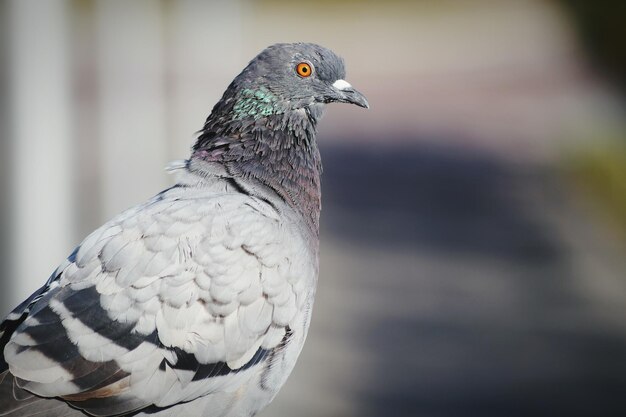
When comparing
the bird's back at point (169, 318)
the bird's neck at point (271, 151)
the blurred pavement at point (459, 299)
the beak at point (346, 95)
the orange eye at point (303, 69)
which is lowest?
the blurred pavement at point (459, 299)

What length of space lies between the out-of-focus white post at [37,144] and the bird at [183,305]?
8.82ft

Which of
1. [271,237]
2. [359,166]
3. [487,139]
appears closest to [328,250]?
[359,166]

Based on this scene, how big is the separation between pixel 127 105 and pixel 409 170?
11.3ft

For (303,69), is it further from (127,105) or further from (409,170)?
(409,170)

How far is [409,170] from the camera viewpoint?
8.11 metres

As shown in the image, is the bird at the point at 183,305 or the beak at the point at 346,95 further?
the beak at the point at 346,95

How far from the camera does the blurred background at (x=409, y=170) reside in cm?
523

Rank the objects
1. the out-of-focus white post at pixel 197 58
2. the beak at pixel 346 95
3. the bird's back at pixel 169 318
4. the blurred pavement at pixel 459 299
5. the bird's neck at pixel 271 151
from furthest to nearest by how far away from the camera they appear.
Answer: the out-of-focus white post at pixel 197 58, the blurred pavement at pixel 459 299, the beak at pixel 346 95, the bird's neck at pixel 271 151, the bird's back at pixel 169 318

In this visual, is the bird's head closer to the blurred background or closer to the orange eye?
the orange eye

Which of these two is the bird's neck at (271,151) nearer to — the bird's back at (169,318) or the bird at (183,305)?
the bird at (183,305)

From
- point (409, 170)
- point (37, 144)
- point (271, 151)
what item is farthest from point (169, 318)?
point (409, 170)

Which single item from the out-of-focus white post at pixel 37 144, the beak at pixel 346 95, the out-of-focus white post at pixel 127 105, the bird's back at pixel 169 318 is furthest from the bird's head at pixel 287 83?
the out-of-focus white post at pixel 127 105

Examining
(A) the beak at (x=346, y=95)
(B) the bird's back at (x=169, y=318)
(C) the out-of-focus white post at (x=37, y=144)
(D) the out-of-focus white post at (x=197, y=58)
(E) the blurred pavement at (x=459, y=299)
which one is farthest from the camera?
(D) the out-of-focus white post at (x=197, y=58)

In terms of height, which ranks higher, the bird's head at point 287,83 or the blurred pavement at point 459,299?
the bird's head at point 287,83
